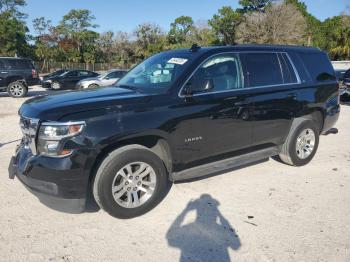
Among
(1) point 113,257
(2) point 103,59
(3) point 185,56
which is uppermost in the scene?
(2) point 103,59

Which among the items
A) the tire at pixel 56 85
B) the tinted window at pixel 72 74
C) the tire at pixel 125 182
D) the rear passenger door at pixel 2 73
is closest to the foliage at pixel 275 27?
the tinted window at pixel 72 74

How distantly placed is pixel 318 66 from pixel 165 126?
3.38 metres

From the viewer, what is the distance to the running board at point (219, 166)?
411 centimetres

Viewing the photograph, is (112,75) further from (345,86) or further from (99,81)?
(345,86)

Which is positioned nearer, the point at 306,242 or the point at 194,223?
the point at 306,242

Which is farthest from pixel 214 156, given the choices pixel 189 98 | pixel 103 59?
pixel 103 59

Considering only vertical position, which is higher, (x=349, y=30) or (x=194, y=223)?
(x=349, y=30)

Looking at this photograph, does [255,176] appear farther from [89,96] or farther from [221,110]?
[89,96]

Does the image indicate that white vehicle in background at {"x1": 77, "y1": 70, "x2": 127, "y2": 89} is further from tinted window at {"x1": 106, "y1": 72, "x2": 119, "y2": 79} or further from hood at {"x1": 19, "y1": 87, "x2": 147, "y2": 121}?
hood at {"x1": 19, "y1": 87, "x2": 147, "y2": 121}

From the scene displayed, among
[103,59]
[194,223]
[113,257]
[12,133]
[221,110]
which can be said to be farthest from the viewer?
[103,59]

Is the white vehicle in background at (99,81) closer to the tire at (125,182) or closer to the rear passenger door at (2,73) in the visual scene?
the rear passenger door at (2,73)

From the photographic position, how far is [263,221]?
3.76 metres

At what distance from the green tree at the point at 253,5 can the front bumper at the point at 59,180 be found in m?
49.3

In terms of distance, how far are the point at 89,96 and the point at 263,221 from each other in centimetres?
244
